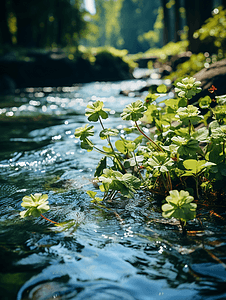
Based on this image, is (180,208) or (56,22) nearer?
(180,208)

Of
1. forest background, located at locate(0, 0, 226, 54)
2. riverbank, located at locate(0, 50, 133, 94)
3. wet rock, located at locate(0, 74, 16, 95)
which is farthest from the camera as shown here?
riverbank, located at locate(0, 50, 133, 94)

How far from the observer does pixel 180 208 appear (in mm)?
1405

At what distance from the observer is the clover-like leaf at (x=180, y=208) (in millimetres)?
1383

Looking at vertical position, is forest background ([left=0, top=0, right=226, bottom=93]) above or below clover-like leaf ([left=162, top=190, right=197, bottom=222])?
above

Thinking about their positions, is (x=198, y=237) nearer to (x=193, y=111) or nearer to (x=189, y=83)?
(x=193, y=111)

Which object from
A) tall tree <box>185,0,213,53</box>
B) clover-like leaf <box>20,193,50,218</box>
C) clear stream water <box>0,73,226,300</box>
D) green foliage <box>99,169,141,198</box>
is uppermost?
tall tree <box>185,0,213,53</box>

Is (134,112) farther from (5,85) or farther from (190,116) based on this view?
(5,85)

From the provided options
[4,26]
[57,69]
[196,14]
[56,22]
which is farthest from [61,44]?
[196,14]

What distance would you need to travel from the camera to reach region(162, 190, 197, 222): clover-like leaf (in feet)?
4.54

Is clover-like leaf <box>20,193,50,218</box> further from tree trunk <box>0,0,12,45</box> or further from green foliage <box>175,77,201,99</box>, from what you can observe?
tree trunk <box>0,0,12,45</box>

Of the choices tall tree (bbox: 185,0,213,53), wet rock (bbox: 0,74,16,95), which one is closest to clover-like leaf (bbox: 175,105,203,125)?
tall tree (bbox: 185,0,213,53)

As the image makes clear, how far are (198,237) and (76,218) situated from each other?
787mm

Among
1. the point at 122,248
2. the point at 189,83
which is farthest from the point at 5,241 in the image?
the point at 189,83

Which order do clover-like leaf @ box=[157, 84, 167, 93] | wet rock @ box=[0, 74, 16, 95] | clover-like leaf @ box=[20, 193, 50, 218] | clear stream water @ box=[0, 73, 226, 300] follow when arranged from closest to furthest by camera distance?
clear stream water @ box=[0, 73, 226, 300] → clover-like leaf @ box=[20, 193, 50, 218] → clover-like leaf @ box=[157, 84, 167, 93] → wet rock @ box=[0, 74, 16, 95]
